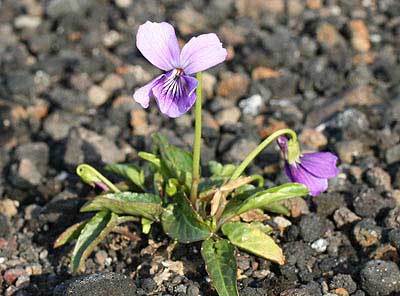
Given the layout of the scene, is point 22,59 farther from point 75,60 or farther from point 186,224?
point 186,224

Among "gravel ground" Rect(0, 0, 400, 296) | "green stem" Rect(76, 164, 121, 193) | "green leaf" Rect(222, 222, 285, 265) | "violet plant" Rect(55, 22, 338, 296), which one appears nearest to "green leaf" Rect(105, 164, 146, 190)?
"violet plant" Rect(55, 22, 338, 296)

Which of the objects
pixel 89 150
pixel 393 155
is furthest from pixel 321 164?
pixel 89 150

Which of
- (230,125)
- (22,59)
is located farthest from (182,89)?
(22,59)

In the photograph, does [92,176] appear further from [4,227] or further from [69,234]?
[4,227]

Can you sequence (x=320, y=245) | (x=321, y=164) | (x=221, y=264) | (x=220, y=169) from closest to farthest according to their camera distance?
1. (x=221, y=264)
2. (x=321, y=164)
3. (x=320, y=245)
4. (x=220, y=169)

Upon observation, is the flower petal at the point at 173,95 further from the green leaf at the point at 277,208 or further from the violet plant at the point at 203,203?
the green leaf at the point at 277,208

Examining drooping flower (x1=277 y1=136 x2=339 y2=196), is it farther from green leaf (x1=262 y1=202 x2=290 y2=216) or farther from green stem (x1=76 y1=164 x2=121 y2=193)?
green stem (x1=76 y1=164 x2=121 y2=193)

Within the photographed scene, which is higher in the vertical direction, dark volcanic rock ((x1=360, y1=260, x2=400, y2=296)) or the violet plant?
the violet plant
